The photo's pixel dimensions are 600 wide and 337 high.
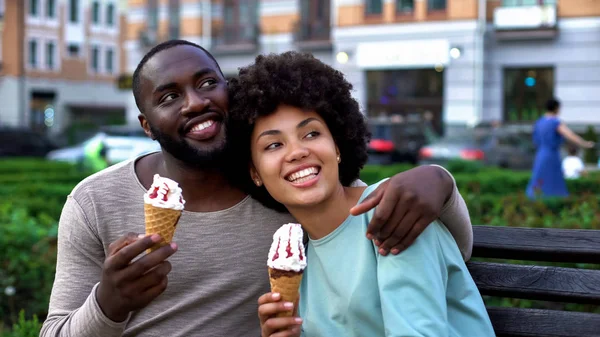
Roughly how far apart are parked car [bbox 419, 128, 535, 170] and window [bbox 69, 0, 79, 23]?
1216 inches

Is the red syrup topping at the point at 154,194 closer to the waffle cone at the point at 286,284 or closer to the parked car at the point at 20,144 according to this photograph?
the waffle cone at the point at 286,284

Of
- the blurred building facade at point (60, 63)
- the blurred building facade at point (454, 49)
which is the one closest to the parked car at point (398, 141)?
the blurred building facade at point (454, 49)

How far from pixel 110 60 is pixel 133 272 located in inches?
1840

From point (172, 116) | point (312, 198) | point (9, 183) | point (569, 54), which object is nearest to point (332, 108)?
point (312, 198)

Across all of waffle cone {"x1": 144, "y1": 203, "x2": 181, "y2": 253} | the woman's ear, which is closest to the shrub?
the woman's ear

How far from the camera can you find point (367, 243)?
238 centimetres

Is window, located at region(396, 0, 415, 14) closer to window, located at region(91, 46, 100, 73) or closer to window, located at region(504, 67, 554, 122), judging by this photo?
window, located at region(504, 67, 554, 122)

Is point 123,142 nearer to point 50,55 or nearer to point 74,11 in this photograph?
point 50,55

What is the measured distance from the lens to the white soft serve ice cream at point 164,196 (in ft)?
6.97

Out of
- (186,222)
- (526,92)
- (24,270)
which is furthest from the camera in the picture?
(526,92)

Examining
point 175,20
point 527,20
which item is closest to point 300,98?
point 527,20

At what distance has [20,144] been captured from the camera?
86.4 feet

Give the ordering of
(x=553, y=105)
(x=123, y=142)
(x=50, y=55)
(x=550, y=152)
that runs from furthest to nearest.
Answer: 1. (x=50, y=55)
2. (x=123, y=142)
3. (x=553, y=105)
4. (x=550, y=152)

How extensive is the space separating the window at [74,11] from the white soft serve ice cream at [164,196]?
4465 cm
